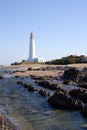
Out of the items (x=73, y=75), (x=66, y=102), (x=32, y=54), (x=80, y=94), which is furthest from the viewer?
(x=32, y=54)

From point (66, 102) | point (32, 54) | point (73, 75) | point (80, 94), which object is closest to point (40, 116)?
point (66, 102)

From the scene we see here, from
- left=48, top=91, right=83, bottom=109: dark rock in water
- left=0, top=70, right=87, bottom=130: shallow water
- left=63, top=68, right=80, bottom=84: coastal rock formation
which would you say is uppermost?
left=63, top=68, right=80, bottom=84: coastal rock formation

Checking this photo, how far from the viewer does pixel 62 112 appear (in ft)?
103

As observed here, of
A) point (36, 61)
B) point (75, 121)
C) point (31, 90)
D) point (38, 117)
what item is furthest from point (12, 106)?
point (36, 61)

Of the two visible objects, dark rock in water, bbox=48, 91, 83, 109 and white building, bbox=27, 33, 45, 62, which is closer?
dark rock in water, bbox=48, 91, 83, 109

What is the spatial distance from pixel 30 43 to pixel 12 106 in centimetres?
13278

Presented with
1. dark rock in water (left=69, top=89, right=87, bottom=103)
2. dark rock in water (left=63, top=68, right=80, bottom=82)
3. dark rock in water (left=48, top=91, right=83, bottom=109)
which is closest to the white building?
dark rock in water (left=63, top=68, right=80, bottom=82)

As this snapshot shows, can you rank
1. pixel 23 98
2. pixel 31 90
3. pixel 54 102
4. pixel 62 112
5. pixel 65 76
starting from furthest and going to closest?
pixel 65 76, pixel 31 90, pixel 23 98, pixel 54 102, pixel 62 112

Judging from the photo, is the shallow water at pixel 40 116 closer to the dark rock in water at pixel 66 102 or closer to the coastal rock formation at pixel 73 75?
the dark rock in water at pixel 66 102

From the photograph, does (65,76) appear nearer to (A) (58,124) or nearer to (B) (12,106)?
(B) (12,106)

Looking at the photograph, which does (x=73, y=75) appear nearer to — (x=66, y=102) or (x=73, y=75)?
(x=73, y=75)

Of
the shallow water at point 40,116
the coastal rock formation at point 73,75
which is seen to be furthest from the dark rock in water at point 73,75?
the shallow water at point 40,116

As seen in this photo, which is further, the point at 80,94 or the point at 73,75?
the point at 73,75

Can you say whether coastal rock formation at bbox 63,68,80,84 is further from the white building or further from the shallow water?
the white building
